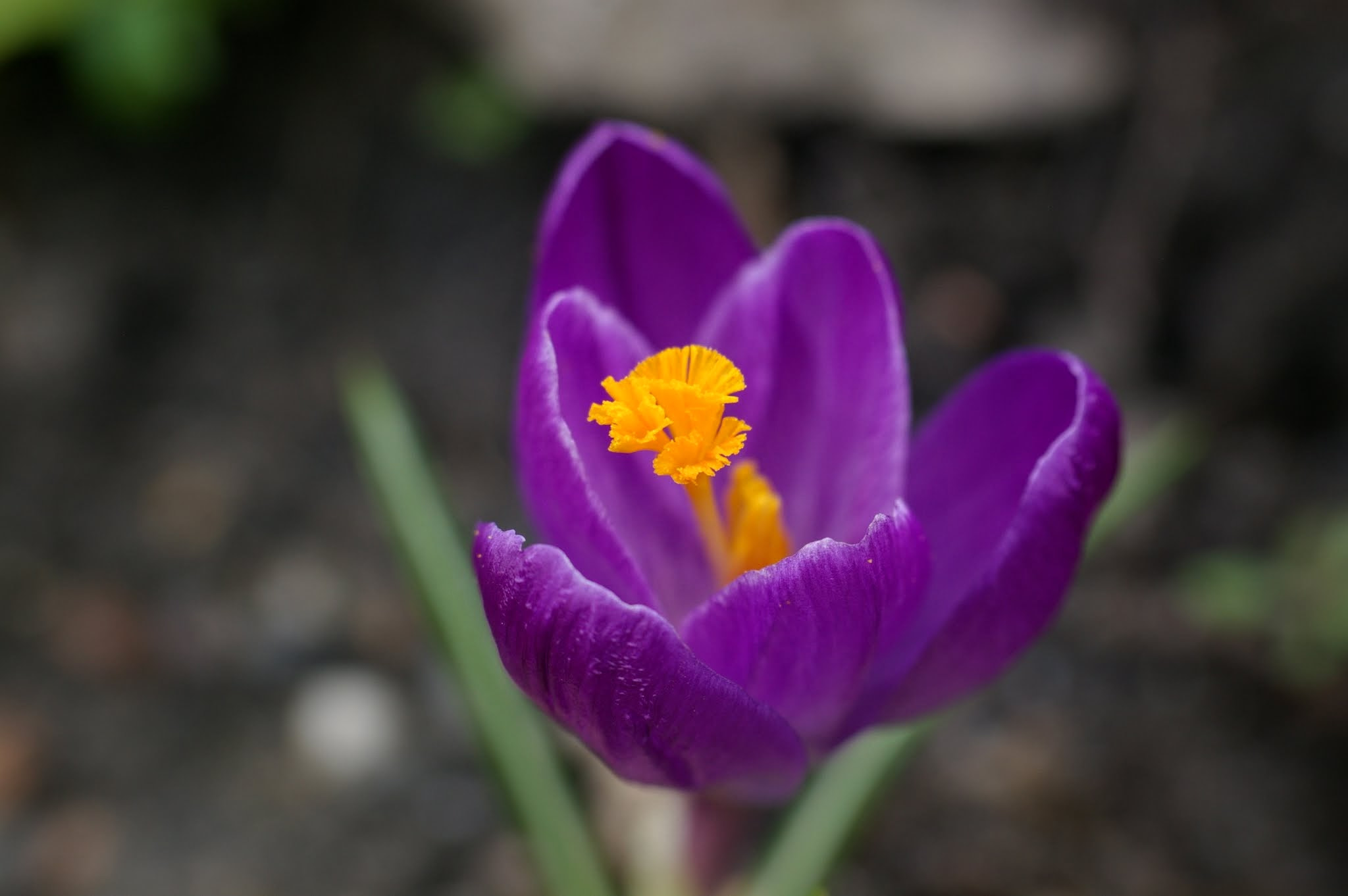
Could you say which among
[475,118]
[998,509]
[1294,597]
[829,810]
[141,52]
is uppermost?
[141,52]

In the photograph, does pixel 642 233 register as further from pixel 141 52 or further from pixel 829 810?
pixel 141 52

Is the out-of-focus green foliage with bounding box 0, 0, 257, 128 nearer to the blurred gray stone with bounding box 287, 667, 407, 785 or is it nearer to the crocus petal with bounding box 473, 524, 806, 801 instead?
the blurred gray stone with bounding box 287, 667, 407, 785

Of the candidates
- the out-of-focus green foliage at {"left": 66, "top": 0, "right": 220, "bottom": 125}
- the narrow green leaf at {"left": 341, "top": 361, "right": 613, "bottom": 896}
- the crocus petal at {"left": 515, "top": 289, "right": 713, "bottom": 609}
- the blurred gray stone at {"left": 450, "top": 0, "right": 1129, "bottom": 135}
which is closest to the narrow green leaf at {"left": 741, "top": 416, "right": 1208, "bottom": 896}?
the narrow green leaf at {"left": 341, "top": 361, "right": 613, "bottom": 896}

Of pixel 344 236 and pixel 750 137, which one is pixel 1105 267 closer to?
pixel 750 137

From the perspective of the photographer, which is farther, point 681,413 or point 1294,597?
point 1294,597

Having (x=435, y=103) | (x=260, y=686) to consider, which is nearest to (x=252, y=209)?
(x=435, y=103)

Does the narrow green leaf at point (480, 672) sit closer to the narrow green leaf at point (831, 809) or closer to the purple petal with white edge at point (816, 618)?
the narrow green leaf at point (831, 809)

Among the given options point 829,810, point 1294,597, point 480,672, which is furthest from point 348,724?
point 1294,597
